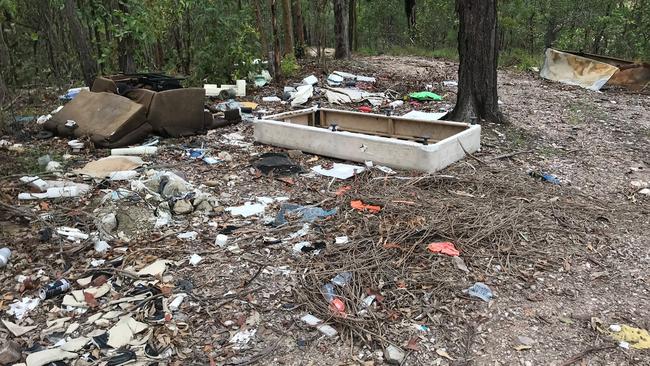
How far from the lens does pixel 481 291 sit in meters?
3.10

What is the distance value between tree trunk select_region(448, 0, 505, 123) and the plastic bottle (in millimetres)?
5214

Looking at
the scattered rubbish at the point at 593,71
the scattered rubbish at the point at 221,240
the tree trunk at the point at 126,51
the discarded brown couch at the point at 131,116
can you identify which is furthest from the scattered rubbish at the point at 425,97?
the scattered rubbish at the point at 221,240

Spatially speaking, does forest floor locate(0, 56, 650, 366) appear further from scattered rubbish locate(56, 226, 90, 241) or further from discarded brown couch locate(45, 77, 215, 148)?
discarded brown couch locate(45, 77, 215, 148)

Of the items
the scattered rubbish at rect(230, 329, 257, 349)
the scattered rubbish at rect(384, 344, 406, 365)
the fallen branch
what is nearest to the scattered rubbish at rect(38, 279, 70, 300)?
the scattered rubbish at rect(230, 329, 257, 349)

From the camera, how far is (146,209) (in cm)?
414

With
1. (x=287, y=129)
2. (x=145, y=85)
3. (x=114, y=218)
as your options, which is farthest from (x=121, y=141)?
(x=114, y=218)

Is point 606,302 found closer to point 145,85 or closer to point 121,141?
point 121,141

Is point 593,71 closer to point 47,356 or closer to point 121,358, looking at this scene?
point 121,358

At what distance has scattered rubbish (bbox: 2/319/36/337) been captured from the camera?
277cm

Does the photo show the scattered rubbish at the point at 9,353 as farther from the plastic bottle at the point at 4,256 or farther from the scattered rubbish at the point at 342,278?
the scattered rubbish at the point at 342,278

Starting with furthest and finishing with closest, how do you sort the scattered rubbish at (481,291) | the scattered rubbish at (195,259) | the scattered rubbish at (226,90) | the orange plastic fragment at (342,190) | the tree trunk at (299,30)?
the tree trunk at (299,30) < the scattered rubbish at (226,90) < the orange plastic fragment at (342,190) < the scattered rubbish at (195,259) < the scattered rubbish at (481,291)

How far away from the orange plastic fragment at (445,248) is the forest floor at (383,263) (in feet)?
0.14

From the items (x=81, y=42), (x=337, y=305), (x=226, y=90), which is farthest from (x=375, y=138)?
(x=81, y=42)

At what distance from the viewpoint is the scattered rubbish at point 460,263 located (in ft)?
10.9
